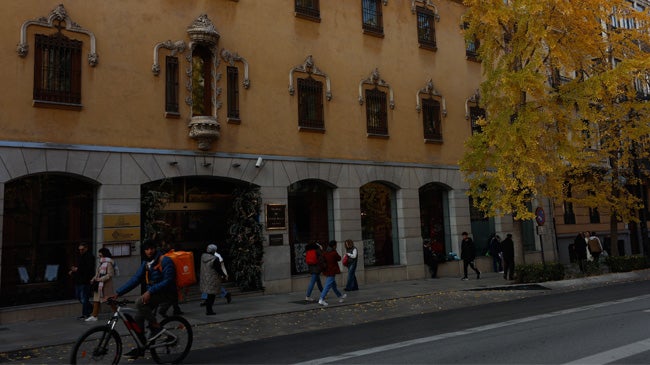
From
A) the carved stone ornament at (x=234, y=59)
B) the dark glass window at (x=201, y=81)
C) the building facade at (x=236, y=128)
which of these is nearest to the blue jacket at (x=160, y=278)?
the building facade at (x=236, y=128)

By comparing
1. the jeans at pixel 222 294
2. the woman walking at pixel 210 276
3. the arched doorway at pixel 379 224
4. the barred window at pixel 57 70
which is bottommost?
the jeans at pixel 222 294

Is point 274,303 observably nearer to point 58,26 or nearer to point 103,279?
point 103,279

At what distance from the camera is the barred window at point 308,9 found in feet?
61.3

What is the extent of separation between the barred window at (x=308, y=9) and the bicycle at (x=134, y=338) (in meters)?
13.7

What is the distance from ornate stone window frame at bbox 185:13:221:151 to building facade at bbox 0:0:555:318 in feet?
0.14

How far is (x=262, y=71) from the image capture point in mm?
17438

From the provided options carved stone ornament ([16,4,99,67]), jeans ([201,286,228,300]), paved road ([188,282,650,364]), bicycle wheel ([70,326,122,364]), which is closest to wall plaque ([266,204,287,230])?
jeans ([201,286,228,300])

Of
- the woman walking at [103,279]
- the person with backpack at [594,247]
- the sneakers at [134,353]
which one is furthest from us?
the person with backpack at [594,247]

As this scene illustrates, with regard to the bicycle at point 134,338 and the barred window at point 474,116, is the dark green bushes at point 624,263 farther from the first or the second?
the bicycle at point 134,338

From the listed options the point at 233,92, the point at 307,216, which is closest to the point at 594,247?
the point at 307,216

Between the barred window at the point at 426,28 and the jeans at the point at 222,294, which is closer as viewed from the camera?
the jeans at the point at 222,294

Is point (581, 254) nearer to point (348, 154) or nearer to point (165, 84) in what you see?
point (348, 154)

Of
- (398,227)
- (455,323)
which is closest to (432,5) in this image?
(398,227)

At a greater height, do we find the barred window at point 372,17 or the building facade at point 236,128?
the barred window at point 372,17
